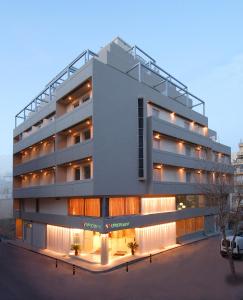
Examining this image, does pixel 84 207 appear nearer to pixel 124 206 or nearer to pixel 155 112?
pixel 124 206

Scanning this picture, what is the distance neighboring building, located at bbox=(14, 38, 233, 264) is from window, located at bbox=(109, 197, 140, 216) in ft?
0.32

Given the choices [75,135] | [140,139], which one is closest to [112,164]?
[140,139]

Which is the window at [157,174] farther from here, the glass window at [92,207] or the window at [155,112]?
the glass window at [92,207]

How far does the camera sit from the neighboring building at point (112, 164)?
1128 inches

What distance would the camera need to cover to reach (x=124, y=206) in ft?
103

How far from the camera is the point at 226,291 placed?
19.2 meters

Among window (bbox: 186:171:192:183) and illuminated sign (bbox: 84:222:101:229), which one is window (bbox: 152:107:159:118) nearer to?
window (bbox: 186:171:192:183)

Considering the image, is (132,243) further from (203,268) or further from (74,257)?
(203,268)

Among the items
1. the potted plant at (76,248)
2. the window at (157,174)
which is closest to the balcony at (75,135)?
the window at (157,174)

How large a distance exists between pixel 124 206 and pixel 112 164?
4.94 metres

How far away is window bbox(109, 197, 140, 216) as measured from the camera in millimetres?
29750

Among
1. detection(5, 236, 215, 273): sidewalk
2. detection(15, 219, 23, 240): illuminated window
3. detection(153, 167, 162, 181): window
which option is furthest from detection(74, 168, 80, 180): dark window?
detection(15, 219, 23, 240): illuminated window

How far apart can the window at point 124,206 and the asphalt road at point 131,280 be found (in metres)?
5.13

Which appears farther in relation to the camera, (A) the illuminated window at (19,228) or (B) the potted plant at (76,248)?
(A) the illuminated window at (19,228)
